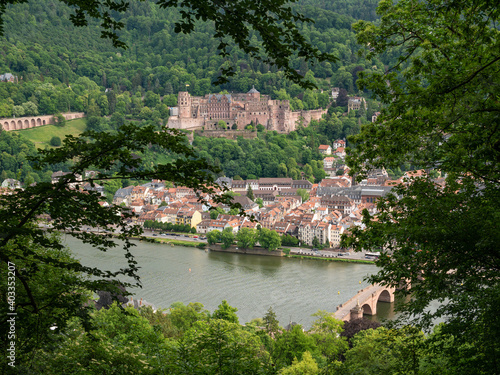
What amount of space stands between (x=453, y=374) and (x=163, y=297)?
14.0 m

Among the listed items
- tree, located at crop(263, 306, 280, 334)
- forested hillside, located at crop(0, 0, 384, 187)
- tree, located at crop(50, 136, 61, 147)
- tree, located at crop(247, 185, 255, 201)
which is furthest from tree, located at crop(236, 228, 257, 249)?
tree, located at crop(50, 136, 61, 147)

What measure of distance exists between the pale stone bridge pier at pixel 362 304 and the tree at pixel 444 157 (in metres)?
10.7

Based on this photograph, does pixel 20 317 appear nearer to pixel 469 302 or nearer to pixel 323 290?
pixel 469 302

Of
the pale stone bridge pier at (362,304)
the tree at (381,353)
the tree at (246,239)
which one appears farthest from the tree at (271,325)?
the tree at (246,239)

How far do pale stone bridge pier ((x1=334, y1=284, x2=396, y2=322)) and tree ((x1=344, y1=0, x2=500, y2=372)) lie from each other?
35.0ft

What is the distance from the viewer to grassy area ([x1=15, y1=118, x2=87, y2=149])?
38.2 metres

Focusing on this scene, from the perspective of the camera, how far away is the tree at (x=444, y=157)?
294cm

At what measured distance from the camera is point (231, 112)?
44.4 m

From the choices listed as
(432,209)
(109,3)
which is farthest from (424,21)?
(109,3)

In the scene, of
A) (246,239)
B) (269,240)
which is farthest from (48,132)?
(269,240)

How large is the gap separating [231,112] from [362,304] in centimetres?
3112

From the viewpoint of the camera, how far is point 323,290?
17.2m

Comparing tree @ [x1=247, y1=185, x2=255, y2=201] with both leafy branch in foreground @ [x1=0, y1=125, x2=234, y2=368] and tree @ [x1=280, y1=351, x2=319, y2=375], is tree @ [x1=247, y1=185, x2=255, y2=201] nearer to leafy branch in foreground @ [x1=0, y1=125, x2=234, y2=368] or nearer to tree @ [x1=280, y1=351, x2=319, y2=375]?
tree @ [x1=280, y1=351, x2=319, y2=375]

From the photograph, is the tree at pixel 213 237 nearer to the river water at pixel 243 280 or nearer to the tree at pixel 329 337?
the river water at pixel 243 280
